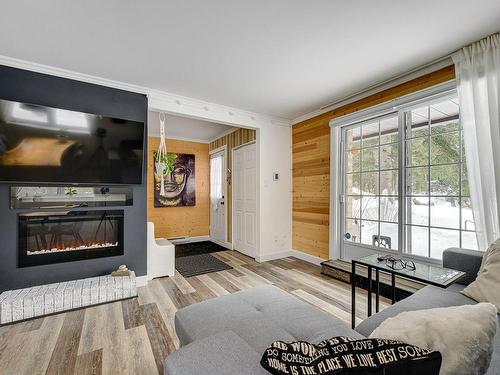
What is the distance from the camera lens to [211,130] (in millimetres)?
4922

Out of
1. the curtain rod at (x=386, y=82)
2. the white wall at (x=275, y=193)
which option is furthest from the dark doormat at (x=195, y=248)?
the curtain rod at (x=386, y=82)

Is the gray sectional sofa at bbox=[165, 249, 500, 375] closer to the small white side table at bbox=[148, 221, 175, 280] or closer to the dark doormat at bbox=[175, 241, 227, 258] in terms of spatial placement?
the small white side table at bbox=[148, 221, 175, 280]

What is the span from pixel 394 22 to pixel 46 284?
13.1 ft

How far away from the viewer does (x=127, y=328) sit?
78.0 inches

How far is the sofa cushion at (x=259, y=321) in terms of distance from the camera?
1.12m

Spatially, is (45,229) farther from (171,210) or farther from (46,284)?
(171,210)

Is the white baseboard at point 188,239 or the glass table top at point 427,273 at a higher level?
the glass table top at point 427,273

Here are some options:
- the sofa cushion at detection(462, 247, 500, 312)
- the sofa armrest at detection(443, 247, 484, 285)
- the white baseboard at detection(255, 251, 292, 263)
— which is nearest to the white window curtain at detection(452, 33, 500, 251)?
the sofa armrest at detection(443, 247, 484, 285)

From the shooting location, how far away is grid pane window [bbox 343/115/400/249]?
2.82 m

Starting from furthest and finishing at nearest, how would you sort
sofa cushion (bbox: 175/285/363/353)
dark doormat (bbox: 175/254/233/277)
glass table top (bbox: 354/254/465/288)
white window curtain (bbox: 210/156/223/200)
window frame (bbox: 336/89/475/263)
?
white window curtain (bbox: 210/156/223/200) < dark doormat (bbox: 175/254/233/277) < window frame (bbox: 336/89/475/263) < glass table top (bbox: 354/254/465/288) < sofa cushion (bbox: 175/285/363/353)

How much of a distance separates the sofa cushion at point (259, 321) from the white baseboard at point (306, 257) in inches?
90.9

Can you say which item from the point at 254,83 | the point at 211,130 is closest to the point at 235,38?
the point at 254,83

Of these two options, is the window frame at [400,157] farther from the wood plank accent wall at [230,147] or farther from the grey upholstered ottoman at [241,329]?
the grey upholstered ottoman at [241,329]

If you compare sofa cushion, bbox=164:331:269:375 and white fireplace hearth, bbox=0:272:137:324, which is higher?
sofa cushion, bbox=164:331:269:375
